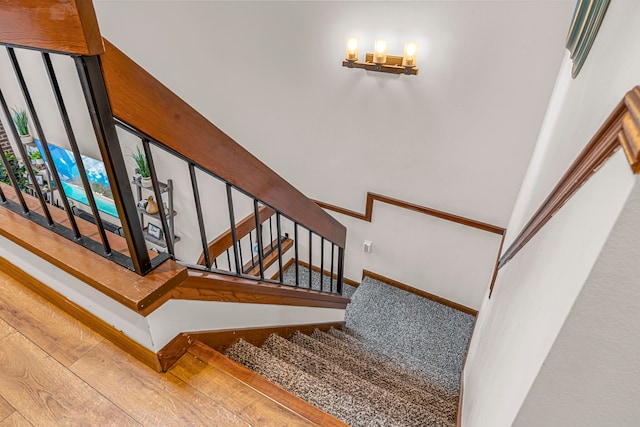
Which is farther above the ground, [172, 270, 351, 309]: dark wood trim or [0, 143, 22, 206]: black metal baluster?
[0, 143, 22, 206]: black metal baluster

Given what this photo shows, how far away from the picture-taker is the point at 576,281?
513mm

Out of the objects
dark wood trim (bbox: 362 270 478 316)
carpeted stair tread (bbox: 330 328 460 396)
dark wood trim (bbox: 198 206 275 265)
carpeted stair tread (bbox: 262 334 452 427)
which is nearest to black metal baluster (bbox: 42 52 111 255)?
carpeted stair tread (bbox: 262 334 452 427)

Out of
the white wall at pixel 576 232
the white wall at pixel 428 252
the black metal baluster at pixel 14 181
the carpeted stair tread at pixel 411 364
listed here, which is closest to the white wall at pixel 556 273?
the white wall at pixel 576 232

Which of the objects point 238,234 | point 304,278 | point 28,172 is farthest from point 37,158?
point 28,172

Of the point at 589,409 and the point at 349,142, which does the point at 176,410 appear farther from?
the point at 349,142

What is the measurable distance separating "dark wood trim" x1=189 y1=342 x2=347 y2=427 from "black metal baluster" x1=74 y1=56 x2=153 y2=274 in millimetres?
377

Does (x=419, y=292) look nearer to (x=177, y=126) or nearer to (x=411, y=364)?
(x=411, y=364)

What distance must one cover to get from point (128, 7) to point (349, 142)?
2.71 metres

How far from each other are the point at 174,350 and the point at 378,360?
5.42ft

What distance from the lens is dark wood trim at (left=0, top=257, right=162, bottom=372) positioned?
1163 millimetres

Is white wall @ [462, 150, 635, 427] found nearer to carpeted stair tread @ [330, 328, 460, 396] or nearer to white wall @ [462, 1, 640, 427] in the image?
white wall @ [462, 1, 640, 427]

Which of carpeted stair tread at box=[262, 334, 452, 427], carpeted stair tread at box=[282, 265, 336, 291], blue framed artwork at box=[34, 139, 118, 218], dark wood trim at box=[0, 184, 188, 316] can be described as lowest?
carpeted stair tread at box=[282, 265, 336, 291]

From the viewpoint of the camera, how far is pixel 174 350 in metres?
1.19

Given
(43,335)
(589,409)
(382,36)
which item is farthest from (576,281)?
(382,36)
